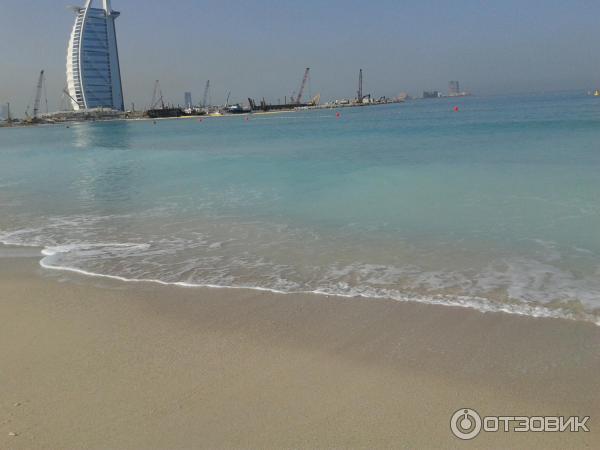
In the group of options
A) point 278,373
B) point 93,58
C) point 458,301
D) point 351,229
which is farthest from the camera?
point 93,58

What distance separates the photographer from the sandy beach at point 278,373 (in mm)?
3064

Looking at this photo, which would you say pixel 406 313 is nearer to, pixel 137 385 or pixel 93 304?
pixel 137 385

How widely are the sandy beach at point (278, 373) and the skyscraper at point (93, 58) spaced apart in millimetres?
163993

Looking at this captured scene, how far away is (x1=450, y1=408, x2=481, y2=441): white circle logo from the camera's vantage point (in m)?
3.02

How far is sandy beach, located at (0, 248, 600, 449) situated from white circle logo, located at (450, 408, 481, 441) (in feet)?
0.15

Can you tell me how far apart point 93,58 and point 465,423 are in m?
169

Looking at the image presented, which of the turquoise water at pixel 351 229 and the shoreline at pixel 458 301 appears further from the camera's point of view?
the turquoise water at pixel 351 229

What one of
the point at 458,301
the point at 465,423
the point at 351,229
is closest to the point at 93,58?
the point at 351,229

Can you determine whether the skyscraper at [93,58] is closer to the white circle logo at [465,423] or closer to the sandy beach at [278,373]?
the sandy beach at [278,373]

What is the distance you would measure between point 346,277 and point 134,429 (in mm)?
3207

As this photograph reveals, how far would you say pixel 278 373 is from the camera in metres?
3.75

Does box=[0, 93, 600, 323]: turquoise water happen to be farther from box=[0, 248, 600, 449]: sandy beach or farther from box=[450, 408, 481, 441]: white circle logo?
box=[450, 408, 481, 441]: white circle logo

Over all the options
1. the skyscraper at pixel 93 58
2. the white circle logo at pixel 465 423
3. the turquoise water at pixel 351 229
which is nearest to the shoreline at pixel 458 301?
the turquoise water at pixel 351 229

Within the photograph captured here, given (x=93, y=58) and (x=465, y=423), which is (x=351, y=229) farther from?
(x=93, y=58)
